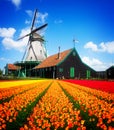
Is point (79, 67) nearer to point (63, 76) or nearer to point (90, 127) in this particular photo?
point (63, 76)

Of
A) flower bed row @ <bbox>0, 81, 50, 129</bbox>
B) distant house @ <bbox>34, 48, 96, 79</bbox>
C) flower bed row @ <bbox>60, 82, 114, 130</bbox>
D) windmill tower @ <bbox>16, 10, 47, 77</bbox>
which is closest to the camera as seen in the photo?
flower bed row @ <bbox>60, 82, 114, 130</bbox>

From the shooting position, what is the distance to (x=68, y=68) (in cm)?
4784

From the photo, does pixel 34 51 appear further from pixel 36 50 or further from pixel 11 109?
pixel 11 109

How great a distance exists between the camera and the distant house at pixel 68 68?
46000 mm

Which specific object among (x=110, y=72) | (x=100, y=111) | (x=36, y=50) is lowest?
(x=100, y=111)

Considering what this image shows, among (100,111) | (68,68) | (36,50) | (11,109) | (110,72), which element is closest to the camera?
(100,111)

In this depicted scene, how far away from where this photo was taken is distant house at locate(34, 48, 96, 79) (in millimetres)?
46000

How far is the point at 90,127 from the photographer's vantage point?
14.9 feet

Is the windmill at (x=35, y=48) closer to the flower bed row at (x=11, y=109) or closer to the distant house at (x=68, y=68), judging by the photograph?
the distant house at (x=68, y=68)

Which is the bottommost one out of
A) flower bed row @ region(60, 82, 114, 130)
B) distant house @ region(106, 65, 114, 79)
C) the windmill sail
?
flower bed row @ region(60, 82, 114, 130)

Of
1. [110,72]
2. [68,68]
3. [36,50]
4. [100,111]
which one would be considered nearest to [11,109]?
[100,111]

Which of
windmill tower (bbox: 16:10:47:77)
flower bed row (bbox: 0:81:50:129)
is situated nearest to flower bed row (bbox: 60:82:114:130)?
flower bed row (bbox: 0:81:50:129)

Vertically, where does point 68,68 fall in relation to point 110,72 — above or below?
above

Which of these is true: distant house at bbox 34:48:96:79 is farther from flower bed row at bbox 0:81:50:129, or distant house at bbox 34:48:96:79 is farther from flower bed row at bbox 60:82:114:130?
flower bed row at bbox 60:82:114:130
